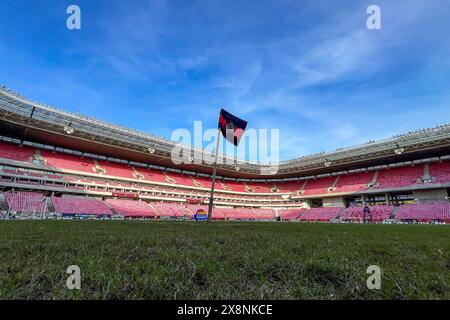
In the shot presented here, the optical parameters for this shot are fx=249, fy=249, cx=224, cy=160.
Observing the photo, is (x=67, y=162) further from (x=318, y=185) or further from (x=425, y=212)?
(x=425, y=212)

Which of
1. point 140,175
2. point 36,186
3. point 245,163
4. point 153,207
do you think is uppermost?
point 245,163

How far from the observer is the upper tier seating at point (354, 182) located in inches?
2003

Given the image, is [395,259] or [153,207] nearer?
[395,259]

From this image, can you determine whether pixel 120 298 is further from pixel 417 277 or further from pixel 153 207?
pixel 153 207

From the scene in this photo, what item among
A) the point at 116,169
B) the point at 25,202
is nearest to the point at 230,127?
the point at 25,202

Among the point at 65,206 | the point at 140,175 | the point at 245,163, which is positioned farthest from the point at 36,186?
the point at 245,163

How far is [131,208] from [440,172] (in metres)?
52.8

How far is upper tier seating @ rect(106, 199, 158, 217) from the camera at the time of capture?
40.9 metres

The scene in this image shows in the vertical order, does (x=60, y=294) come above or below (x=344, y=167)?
below

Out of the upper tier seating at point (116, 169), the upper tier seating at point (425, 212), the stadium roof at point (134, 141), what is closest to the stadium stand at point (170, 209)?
the upper tier seating at point (116, 169)

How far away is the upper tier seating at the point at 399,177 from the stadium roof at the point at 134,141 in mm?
2057

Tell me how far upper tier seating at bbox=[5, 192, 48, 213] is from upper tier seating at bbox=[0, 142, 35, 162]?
6383 mm
